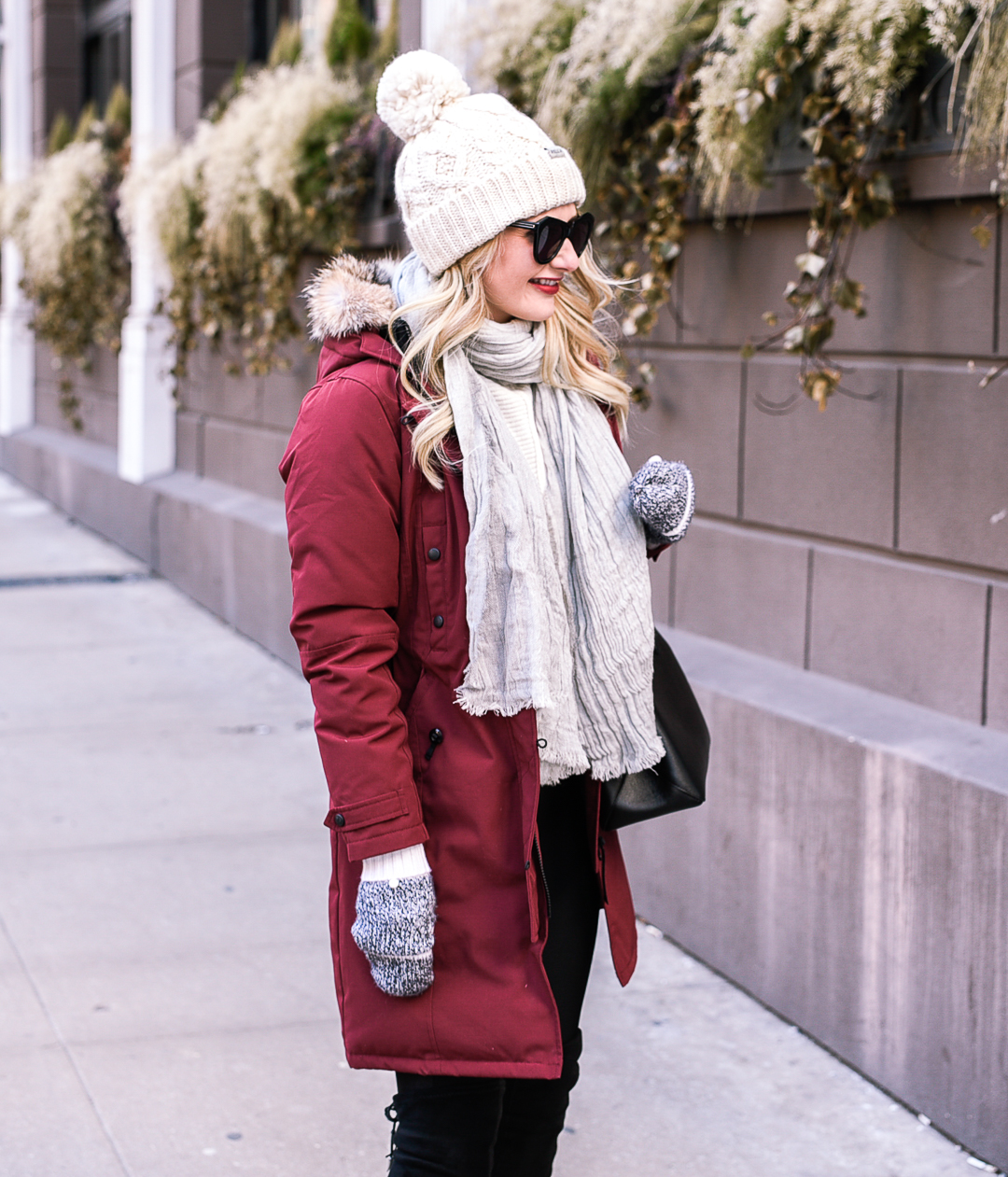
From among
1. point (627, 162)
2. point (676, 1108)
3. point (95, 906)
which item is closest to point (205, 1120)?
point (676, 1108)

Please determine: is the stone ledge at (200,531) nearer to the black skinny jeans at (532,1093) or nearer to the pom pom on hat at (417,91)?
the black skinny jeans at (532,1093)

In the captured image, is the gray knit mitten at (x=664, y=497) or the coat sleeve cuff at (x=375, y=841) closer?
the coat sleeve cuff at (x=375, y=841)

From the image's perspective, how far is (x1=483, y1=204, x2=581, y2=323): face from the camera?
2281mm

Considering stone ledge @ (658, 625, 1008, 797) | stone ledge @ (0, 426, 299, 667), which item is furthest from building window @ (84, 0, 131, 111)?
stone ledge @ (658, 625, 1008, 797)

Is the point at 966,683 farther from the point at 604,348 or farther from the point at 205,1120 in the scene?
the point at 205,1120

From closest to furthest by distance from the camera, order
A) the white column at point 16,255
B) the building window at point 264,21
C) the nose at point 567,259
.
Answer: the nose at point 567,259
the building window at point 264,21
the white column at point 16,255

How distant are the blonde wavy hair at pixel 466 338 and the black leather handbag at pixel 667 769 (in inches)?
16.5

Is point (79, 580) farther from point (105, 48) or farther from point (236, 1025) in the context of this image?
point (236, 1025)

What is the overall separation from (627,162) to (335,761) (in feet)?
9.25

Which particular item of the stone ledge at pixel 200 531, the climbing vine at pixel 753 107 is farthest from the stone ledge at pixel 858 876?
the stone ledge at pixel 200 531

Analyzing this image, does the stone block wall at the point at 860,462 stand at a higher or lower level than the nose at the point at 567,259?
lower

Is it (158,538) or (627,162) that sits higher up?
(627,162)

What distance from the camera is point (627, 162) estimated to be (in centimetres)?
447

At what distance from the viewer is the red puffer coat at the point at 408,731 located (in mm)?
2107
